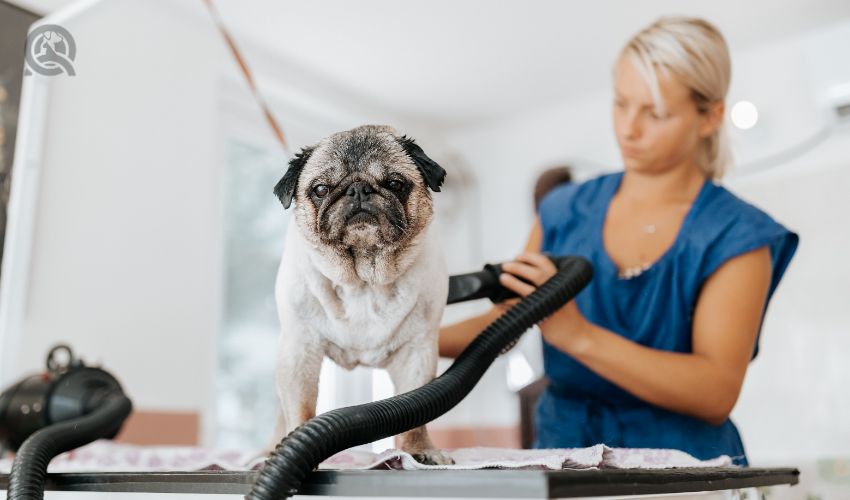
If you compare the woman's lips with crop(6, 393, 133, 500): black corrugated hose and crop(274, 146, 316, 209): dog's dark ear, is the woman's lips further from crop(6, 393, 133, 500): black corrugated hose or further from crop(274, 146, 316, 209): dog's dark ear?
crop(6, 393, 133, 500): black corrugated hose

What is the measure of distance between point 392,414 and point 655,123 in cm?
47

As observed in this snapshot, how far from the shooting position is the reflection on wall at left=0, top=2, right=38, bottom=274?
722 millimetres

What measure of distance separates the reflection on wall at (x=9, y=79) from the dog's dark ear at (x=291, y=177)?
1.26ft

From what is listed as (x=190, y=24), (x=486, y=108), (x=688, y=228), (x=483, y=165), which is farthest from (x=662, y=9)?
(x=688, y=228)

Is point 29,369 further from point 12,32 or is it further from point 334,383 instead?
point 334,383

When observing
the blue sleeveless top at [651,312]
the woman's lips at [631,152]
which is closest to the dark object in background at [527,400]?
the blue sleeveless top at [651,312]

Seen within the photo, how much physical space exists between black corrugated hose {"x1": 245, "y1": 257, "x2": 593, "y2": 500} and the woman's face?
0.25 m

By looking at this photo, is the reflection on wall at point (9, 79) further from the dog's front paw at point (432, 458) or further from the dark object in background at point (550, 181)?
the dark object in background at point (550, 181)

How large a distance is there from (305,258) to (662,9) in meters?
Answer: 2.18

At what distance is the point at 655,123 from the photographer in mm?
781

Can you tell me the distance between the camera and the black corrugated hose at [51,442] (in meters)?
0.55

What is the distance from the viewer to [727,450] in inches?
28.5

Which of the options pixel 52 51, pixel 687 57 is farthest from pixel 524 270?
pixel 52 51

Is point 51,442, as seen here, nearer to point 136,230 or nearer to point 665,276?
point 665,276
